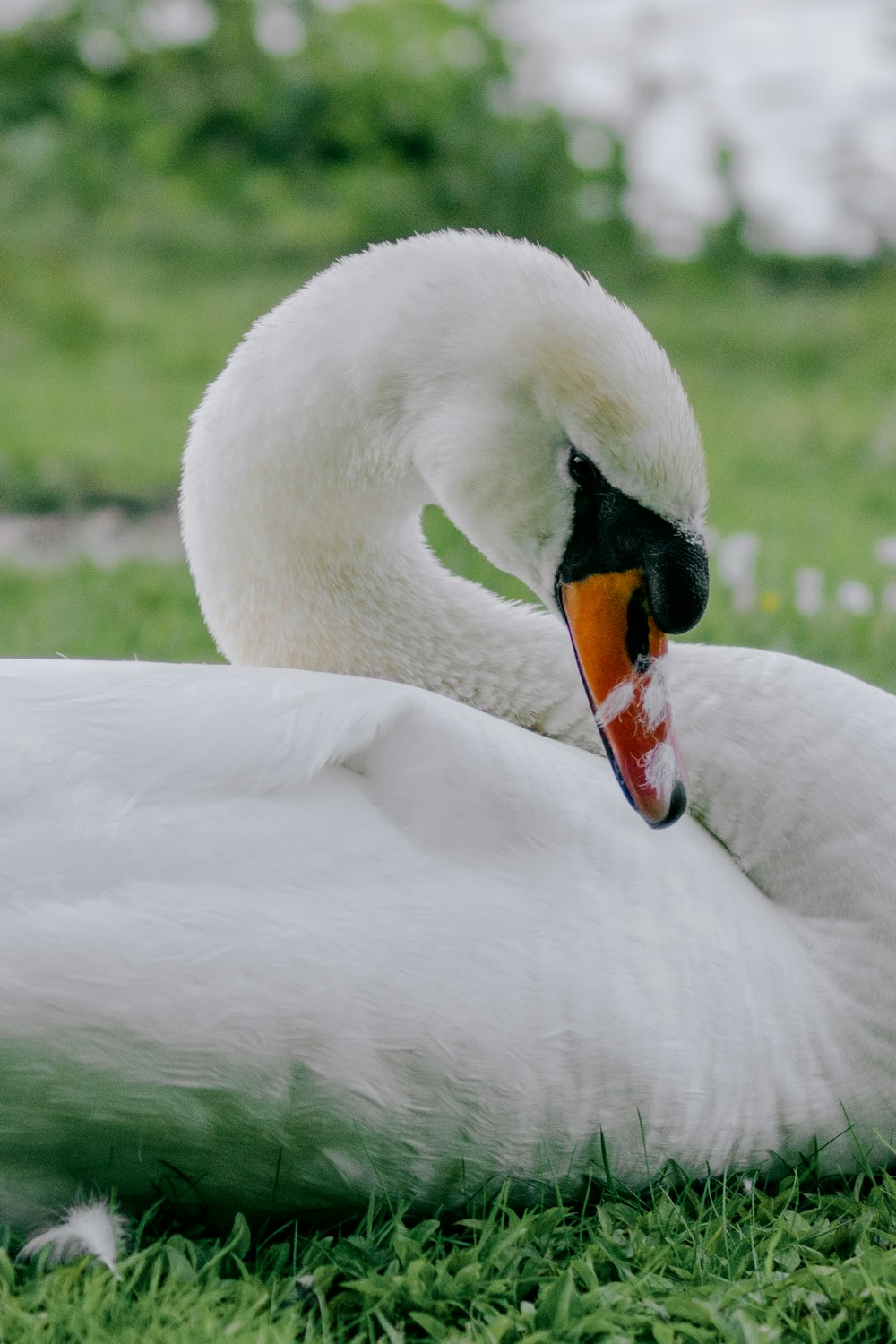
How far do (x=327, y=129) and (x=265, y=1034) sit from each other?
749 cm

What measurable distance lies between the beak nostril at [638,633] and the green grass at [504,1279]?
2.07 ft

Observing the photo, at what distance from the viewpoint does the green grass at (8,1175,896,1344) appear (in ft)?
5.55

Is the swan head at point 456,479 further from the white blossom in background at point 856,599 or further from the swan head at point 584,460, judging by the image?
the white blossom in background at point 856,599

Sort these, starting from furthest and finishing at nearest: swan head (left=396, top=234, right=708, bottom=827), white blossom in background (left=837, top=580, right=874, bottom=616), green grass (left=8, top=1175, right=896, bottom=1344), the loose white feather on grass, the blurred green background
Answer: the blurred green background → white blossom in background (left=837, top=580, right=874, bottom=616) → swan head (left=396, top=234, right=708, bottom=827) → the loose white feather on grass → green grass (left=8, top=1175, right=896, bottom=1344)

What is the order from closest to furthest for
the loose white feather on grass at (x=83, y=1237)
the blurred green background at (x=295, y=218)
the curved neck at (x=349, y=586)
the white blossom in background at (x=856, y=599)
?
the loose white feather on grass at (x=83, y=1237), the curved neck at (x=349, y=586), the white blossom in background at (x=856, y=599), the blurred green background at (x=295, y=218)

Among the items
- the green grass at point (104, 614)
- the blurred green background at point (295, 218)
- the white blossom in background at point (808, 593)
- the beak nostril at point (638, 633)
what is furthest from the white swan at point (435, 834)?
the blurred green background at point (295, 218)

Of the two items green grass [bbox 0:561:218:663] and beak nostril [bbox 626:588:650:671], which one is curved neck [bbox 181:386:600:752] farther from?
green grass [bbox 0:561:218:663]

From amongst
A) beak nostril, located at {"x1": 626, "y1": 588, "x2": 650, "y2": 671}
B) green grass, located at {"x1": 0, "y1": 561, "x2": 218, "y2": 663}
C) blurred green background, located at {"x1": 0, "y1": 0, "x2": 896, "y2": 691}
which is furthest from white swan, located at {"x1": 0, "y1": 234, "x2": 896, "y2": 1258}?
blurred green background, located at {"x1": 0, "y1": 0, "x2": 896, "y2": 691}

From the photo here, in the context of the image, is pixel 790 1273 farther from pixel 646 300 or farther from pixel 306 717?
pixel 646 300

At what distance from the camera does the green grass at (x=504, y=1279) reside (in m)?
1.69

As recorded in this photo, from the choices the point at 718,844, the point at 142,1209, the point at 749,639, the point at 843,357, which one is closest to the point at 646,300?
the point at 843,357

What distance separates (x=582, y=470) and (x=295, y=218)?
6.64 metres

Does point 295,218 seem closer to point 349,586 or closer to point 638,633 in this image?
point 349,586

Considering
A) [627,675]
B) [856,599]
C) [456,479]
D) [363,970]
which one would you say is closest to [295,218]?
[856,599]
